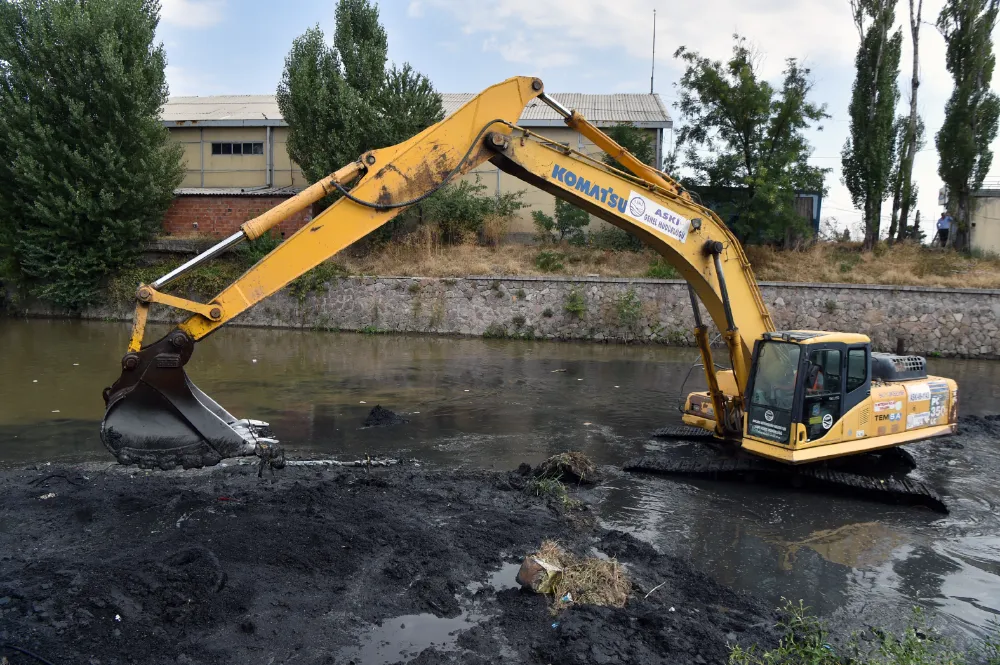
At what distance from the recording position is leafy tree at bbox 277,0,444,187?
26219 mm

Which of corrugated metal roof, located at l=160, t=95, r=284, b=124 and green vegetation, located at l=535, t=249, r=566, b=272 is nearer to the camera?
green vegetation, located at l=535, t=249, r=566, b=272

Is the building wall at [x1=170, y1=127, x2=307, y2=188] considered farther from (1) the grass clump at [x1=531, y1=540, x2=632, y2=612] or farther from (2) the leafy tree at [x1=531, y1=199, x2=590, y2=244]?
(1) the grass clump at [x1=531, y1=540, x2=632, y2=612]

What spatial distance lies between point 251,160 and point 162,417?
2574cm

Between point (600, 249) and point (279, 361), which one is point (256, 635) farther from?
point (600, 249)

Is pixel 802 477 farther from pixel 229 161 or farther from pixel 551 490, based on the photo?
pixel 229 161

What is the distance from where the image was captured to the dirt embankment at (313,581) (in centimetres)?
505

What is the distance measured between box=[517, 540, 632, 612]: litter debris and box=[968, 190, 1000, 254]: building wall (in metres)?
25.2

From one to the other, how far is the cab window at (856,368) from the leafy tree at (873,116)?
18.9m

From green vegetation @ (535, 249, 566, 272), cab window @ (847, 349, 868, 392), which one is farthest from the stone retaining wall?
cab window @ (847, 349, 868, 392)

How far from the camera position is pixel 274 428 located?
37.1 ft

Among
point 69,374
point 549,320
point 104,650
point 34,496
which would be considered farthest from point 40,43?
point 104,650

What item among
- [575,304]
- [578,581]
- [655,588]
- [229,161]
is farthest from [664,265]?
[578,581]

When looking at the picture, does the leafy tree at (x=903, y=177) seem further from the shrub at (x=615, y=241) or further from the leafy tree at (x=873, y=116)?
the shrub at (x=615, y=241)

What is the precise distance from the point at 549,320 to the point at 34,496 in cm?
1649
